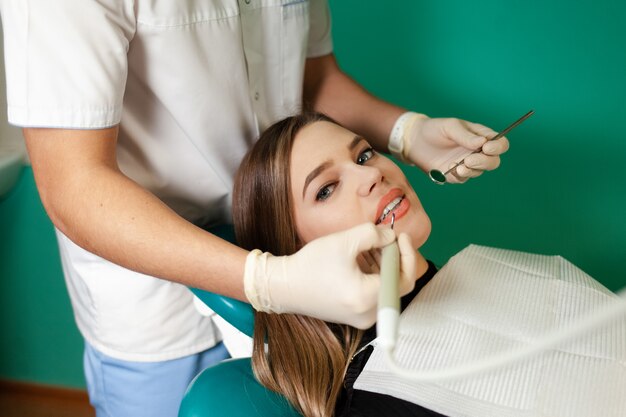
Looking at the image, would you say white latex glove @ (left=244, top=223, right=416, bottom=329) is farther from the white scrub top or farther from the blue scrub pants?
the blue scrub pants

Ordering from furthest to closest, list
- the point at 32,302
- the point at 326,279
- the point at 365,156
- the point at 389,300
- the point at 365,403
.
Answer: the point at 32,302
the point at 365,156
the point at 365,403
the point at 326,279
the point at 389,300

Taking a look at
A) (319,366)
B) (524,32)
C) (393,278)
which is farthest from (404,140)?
(393,278)

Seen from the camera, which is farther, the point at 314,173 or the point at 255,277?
the point at 314,173

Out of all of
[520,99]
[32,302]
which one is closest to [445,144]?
[520,99]

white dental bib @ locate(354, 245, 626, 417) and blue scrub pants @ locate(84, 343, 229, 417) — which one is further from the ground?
white dental bib @ locate(354, 245, 626, 417)

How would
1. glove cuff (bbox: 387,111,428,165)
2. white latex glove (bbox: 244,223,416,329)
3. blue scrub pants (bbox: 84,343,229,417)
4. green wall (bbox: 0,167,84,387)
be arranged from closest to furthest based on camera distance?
white latex glove (bbox: 244,223,416,329)
blue scrub pants (bbox: 84,343,229,417)
glove cuff (bbox: 387,111,428,165)
green wall (bbox: 0,167,84,387)

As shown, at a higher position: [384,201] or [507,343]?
[384,201]

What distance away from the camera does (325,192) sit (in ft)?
4.31

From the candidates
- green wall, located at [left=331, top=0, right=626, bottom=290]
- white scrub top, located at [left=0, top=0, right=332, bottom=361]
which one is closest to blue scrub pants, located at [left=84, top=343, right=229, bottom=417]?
white scrub top, located at [left=0, top=0, right=332, bottom=361]

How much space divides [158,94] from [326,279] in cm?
50

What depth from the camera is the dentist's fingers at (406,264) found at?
1033 mm

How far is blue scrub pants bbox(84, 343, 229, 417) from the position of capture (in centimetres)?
147

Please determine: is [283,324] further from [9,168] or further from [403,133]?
[9,168]

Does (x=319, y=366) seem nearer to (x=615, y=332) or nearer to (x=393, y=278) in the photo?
(x=393, y=278)
